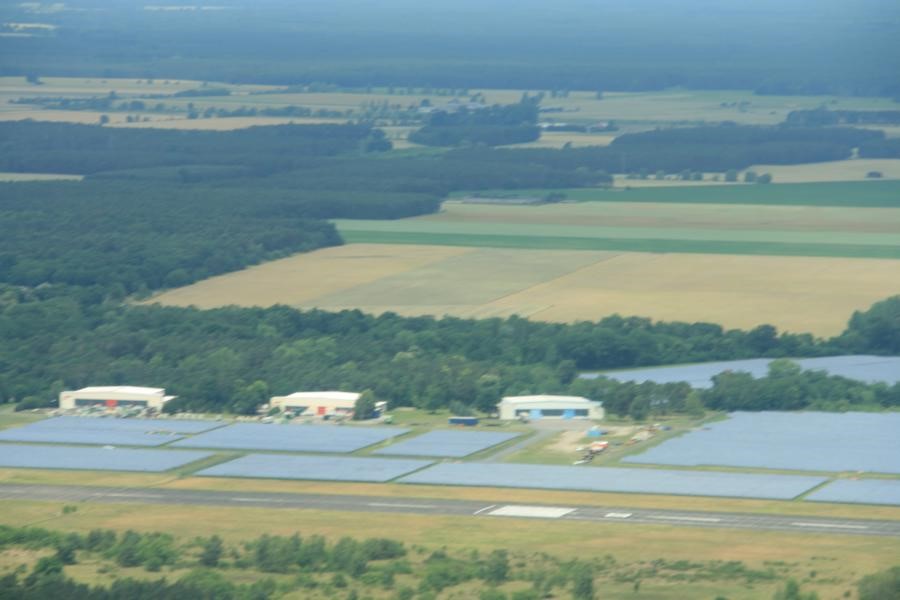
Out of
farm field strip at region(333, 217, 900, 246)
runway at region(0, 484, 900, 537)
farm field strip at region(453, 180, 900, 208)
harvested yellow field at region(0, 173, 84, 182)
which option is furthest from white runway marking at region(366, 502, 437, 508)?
harvested yellow field at region(0, 173, 84, 182)

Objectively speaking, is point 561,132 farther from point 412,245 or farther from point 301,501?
point 301,501

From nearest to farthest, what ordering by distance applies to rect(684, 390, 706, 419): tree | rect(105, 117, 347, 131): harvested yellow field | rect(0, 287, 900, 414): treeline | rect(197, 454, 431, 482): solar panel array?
rect(197, 454, 431, 482): solar panel array → rect(684, 390, 706, 419): tree → rect(0, 287, 900, 414): treeline → rect(105, 117, 347, 131): harvested yellow field

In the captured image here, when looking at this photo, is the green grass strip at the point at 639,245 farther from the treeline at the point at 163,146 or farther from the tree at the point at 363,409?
the tree at the point at 363,409

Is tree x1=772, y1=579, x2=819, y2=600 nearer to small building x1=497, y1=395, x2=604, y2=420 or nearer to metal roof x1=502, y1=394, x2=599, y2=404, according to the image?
small building x1=497, y1=395, x2=604, y2=420

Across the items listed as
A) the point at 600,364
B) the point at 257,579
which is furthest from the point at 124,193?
the point at 257,579

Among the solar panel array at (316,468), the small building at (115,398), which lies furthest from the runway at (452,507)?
the small building at (115,398)

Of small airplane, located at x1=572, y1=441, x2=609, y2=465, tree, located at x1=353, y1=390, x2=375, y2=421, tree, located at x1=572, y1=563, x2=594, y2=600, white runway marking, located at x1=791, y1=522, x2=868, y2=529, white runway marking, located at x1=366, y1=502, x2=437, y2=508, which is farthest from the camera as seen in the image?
tree, located at x1=353, y1=390, x2=375, y2=421

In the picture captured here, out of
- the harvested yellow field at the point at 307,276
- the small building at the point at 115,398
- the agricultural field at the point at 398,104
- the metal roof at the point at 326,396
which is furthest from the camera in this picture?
the agricultural field at the point at 398,104

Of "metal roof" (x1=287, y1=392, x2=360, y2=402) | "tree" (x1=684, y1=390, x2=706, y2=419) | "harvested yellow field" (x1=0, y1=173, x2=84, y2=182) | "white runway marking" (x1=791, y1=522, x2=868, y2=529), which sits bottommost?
"white runway marking" (x1=791, y1=522, x2=868, y2=529)
